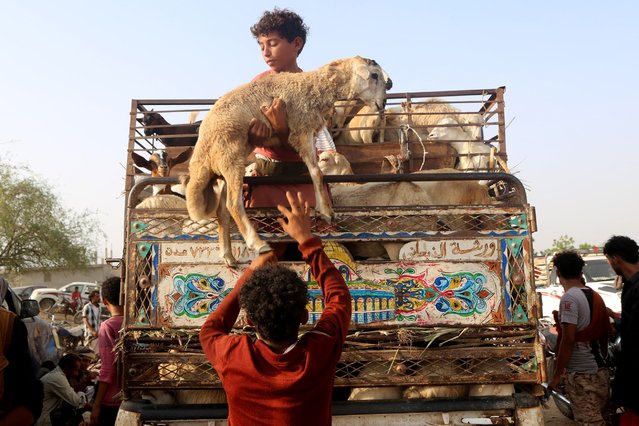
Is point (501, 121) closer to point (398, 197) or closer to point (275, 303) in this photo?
point (398, 197)

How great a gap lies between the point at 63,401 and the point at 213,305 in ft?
7.20

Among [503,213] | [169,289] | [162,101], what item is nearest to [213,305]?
[169,289]

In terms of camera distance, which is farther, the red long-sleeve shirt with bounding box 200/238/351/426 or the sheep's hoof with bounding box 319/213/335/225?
the sheep's hoof with bounding box 319/213/335/225

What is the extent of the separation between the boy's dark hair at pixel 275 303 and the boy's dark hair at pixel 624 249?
8.66ft

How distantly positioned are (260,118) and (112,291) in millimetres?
2583

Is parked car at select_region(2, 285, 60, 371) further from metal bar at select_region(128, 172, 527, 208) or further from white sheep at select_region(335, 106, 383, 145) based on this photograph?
white sheep at select_region(335, 106, 383, 145)

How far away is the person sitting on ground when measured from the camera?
3.50m

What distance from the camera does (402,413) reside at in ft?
10.5

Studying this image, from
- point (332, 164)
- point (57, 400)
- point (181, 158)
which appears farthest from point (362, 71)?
point (57, 400)

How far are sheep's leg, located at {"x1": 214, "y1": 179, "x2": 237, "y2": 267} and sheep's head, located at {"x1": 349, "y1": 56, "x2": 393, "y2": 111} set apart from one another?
99cm

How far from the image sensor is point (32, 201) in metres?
28.7

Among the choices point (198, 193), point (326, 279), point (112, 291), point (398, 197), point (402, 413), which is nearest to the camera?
point (326, 279)

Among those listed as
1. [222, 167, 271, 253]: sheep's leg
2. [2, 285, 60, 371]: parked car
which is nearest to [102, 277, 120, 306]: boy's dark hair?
[2, 285, 60, 371]: parked car

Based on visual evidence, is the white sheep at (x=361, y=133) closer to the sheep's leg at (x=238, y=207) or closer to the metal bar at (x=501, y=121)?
the metal bar at (x=501, y=121)
